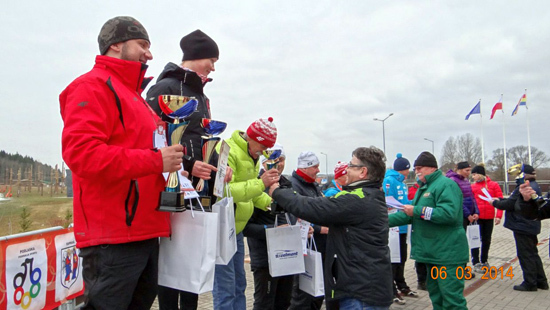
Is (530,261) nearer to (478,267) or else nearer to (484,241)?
(478,267)

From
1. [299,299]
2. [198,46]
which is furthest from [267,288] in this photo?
[198,46]

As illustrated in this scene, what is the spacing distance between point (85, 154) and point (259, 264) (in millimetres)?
2711

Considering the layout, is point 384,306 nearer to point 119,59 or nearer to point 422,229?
point 422,229

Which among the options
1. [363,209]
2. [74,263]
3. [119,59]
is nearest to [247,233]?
[363,209]

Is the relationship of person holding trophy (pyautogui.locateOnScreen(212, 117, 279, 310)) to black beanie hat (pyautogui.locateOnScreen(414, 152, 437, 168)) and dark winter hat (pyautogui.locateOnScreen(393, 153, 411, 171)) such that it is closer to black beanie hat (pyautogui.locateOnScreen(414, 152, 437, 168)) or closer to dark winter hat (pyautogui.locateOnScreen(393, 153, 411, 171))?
black beanie hat (pyautogui.locateOnScreen(414, 152, 437, 168))

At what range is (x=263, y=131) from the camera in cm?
350

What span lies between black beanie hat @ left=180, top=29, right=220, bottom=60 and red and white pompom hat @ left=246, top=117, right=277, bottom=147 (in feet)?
2.23

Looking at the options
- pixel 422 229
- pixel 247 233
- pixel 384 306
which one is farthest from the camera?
pixel 422 229

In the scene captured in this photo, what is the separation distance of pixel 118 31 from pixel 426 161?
4.16 m

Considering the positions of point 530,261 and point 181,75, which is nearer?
point 181,75

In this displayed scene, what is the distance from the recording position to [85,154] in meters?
1.82

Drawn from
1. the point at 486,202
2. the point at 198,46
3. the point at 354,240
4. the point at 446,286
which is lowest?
the point at 446,286

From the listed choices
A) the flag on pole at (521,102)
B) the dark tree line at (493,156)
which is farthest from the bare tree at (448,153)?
the flag on pole at (521,102)

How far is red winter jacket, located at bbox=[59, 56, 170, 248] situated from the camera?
6.07 feet
